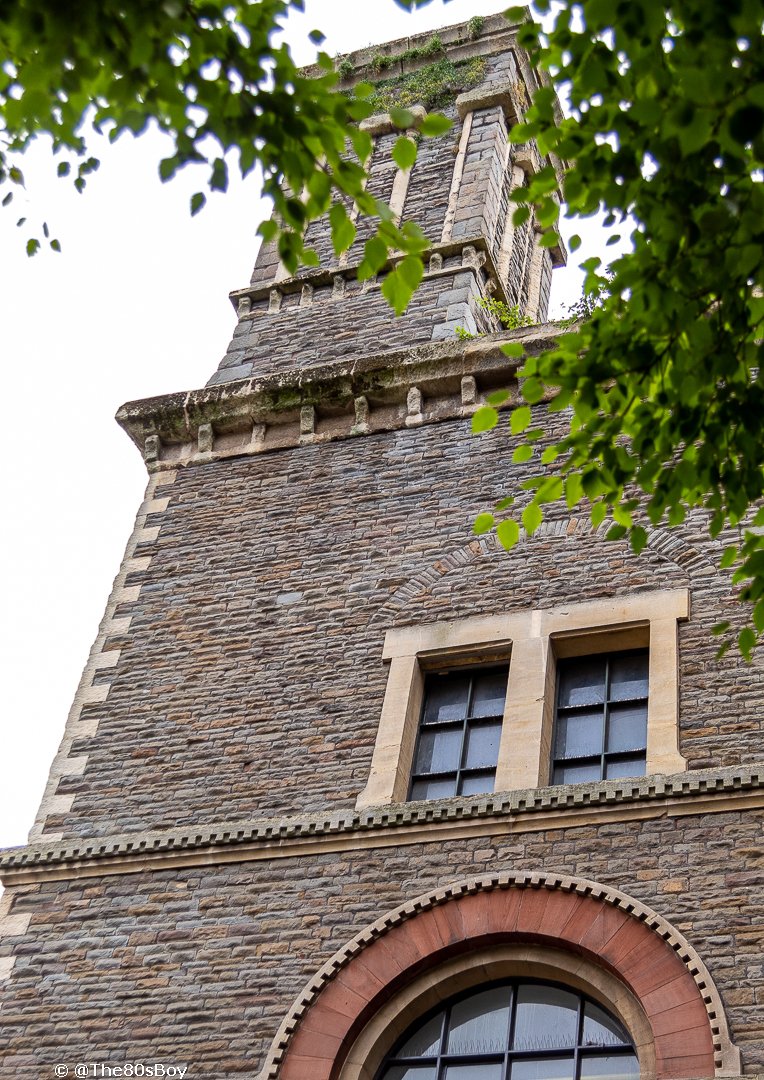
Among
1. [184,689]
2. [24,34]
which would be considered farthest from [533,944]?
[24,34]

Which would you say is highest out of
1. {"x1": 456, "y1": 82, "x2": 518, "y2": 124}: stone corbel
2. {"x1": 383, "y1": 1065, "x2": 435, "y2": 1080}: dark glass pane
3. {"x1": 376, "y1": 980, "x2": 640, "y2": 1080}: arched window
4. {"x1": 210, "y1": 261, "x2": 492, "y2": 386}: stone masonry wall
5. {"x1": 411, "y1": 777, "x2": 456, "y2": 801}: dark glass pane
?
{"x1": 456, "y1": 82, "x2": 518, "y2": 124}: stone corbel

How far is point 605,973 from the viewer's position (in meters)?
8.21

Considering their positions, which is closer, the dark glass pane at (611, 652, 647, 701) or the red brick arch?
the red brick arch

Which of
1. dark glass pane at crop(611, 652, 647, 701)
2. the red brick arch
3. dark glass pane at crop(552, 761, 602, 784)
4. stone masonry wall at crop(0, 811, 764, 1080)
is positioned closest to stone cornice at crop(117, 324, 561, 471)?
dark glass pane at crop(611, 652, 647, 701)

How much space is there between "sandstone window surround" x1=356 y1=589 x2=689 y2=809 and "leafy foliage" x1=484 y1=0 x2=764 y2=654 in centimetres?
310

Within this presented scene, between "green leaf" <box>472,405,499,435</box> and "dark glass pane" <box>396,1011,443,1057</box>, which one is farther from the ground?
"green leaf" <box>472,405,499,435</box>

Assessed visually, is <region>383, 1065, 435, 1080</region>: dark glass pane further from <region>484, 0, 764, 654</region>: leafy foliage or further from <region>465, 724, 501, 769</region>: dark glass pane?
<region>484, 0, 764, 654</region>: leafy foliage

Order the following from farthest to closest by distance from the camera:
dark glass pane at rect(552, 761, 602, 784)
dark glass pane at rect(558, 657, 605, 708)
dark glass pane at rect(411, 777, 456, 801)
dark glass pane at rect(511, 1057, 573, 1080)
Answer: dark glass pane at rect(558, 657, 605, 708) < dark glass pane at rect(411, 777, 456, 801) < dark glass pane at rect(552, 761, 602, 784) < dark glass pane at rect(511, 1057, 573, 1080)

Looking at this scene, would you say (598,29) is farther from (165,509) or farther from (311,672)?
(165,509)

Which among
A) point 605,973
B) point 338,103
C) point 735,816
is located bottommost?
point 605,973

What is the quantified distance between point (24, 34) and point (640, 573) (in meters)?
6.07

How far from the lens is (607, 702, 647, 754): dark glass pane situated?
951 cm

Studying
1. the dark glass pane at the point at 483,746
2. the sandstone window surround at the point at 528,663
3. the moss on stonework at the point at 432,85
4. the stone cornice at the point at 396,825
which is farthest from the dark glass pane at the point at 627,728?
the moss on stonework at the point at 432,85

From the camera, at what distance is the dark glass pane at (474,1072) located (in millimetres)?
8203
